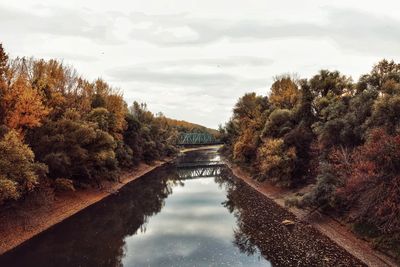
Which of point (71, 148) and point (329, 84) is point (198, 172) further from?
point (71, 148)

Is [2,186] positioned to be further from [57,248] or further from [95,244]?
[95,244]

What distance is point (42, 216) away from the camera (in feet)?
133

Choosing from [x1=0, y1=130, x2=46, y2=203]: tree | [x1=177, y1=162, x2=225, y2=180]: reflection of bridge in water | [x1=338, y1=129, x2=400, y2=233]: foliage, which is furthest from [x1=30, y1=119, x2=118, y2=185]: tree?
[x1=177, y1=162, x2=225, y2=180]: reflection of bridge in water

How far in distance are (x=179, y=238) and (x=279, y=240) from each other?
→ 31.6ft

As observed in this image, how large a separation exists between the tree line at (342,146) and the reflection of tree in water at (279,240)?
124 inches

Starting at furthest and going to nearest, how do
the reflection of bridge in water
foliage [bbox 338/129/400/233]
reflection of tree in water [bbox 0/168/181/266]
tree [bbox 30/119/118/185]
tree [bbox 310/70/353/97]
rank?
the reflection of bridge in water → tree [bbox 310/70/353/97] → tree [bbox 30/119/118/185] → reflection of tree in water [bbox 0/168/181/266] → foliage [bbox 338/129/400/233]

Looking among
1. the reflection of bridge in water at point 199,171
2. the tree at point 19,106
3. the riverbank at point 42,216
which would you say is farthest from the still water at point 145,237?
the reflection of bridge in water at point 199,171

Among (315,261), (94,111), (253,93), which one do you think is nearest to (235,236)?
(315,261)

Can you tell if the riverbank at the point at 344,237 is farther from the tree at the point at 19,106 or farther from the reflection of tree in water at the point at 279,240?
the tree at the point at 19,106

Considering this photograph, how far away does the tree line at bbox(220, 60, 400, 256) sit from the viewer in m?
28.8

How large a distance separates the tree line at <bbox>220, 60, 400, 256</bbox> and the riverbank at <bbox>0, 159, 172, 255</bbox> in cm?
2568

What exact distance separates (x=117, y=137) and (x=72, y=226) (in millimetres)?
29152

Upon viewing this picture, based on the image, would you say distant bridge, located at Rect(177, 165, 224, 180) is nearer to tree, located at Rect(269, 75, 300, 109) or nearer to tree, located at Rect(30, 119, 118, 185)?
tree, located at Rect(269, 75, 300, 109)

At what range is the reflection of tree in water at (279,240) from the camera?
29672 mm
